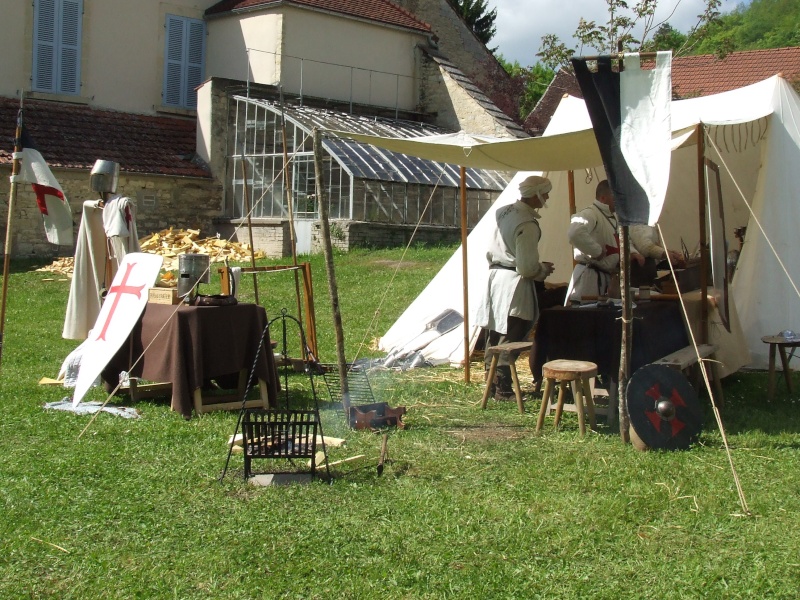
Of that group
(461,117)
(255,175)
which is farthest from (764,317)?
(461,117)

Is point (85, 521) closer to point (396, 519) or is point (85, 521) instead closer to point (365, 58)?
point (396, 519)

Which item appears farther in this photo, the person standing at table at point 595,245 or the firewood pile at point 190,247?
the firewood pile at point 190,247

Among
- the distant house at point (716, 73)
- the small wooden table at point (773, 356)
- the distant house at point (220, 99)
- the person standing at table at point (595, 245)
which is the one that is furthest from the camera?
the distant house at point (716, 73)

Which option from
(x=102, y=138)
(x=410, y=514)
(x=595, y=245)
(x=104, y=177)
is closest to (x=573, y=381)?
(x=595, y=245)

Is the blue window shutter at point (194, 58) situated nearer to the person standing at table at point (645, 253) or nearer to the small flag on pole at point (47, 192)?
the small flag on pole at point (47, 192)

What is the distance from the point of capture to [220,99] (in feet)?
56.1

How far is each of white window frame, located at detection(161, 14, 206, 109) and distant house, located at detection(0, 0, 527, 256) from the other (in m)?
0.03

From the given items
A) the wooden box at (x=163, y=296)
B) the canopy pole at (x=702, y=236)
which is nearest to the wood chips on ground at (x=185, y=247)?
the wooden box at (x=163, y=296)

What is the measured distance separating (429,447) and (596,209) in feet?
7.39

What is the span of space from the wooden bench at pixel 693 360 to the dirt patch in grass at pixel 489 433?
907 millimetres

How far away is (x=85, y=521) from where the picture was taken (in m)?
3.81

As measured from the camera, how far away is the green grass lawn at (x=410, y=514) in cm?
325

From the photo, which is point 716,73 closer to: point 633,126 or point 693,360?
point 693,360

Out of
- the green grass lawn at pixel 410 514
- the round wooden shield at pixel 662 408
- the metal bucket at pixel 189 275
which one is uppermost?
the metal bucket at pixel 189 275
